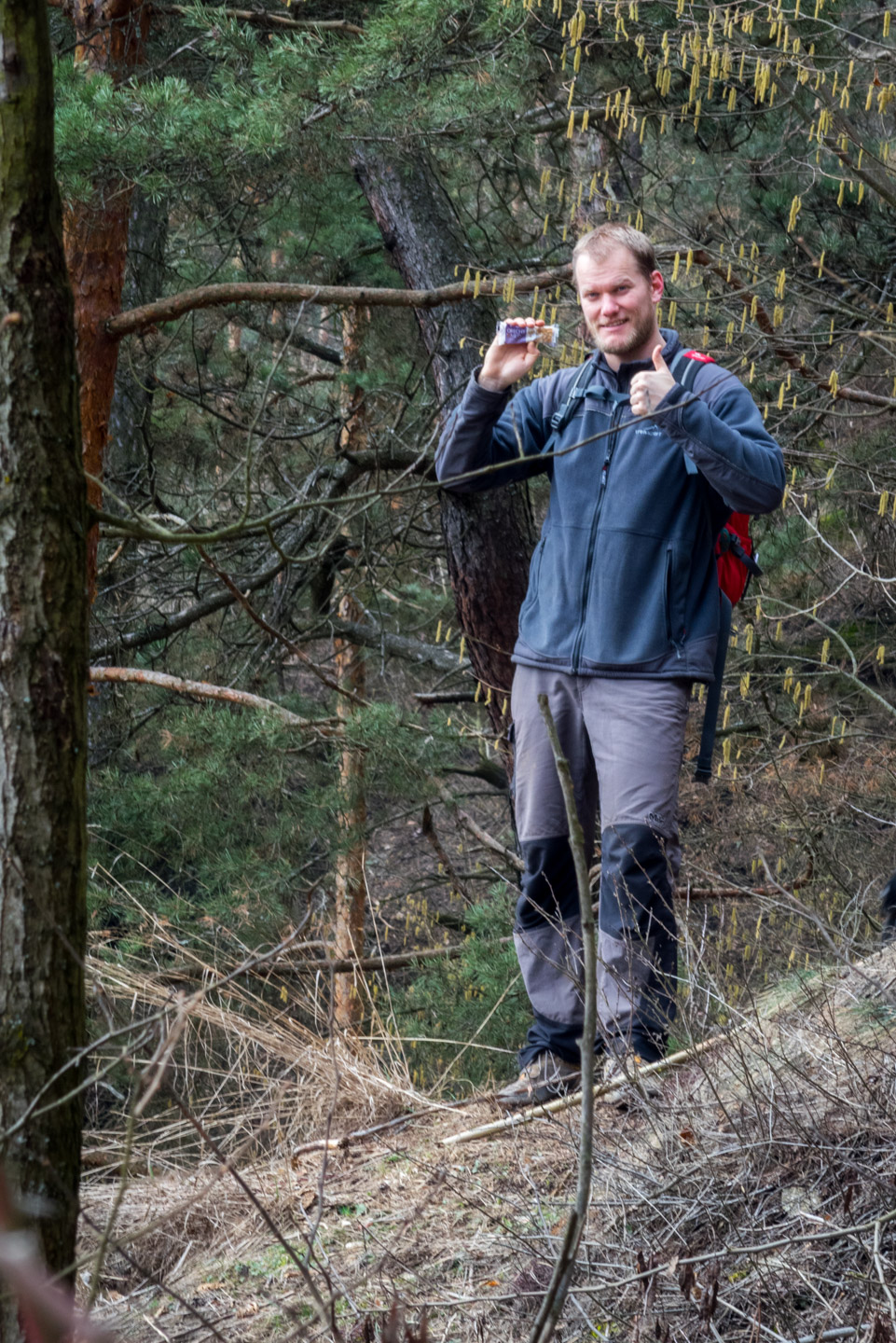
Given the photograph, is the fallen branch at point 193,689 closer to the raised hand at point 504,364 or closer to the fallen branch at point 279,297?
the fallen branch at point 279,297

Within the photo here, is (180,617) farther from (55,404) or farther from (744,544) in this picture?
(55,404)

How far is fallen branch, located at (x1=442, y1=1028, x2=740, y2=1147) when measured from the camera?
2607mm

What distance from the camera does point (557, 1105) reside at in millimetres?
2889

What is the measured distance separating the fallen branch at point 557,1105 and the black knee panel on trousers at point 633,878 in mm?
291

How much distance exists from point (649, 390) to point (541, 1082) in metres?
1.68

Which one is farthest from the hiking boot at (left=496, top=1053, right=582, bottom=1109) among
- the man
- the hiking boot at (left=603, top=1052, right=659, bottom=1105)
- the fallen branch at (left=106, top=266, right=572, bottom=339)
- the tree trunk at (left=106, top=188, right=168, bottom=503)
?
the tree trunk at (left=106, top=188, right=168, bottom=503)

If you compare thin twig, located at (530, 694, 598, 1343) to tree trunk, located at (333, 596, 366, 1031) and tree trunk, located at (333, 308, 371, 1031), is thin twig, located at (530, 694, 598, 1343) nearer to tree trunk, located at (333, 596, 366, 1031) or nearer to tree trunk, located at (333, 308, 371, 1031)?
tree trunk, located at (333, 596, 366, 1031)

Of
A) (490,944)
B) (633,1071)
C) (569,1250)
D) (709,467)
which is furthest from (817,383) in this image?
(569,1250)

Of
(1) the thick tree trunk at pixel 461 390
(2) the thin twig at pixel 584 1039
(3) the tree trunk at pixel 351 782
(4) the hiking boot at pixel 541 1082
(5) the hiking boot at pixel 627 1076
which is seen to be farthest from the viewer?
(3) the tree trunk at pixel 351 782

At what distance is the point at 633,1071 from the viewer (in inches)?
100

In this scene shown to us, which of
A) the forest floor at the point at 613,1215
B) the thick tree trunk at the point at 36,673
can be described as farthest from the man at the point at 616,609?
the thick tree trunk at the point at 36,673

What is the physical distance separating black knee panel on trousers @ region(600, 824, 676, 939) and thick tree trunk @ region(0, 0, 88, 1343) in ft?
5.21

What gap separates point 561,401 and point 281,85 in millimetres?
1577

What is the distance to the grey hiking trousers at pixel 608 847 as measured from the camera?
2.89 m
